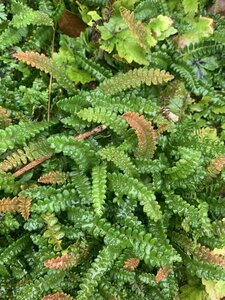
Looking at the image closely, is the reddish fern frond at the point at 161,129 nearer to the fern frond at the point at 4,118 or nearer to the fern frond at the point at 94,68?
the fern frond at the point at 94,68

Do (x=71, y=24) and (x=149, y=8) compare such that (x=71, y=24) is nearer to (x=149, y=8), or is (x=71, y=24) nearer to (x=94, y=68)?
(x=94, y=68)

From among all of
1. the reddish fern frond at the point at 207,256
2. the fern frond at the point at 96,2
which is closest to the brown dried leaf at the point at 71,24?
the fern frond at the point at 96,2

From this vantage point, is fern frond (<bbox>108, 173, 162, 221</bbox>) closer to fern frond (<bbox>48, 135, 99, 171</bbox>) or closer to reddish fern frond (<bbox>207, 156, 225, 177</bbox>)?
fern frond (<bbox>48, 135, 99, 171</bbox>)

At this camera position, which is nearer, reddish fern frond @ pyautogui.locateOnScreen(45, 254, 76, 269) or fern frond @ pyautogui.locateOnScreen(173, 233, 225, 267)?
reddish fern frond @ pyautogui.locateOnScreen(45, 254, 76, 269)

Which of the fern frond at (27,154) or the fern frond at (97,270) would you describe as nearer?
the fern frond at (97,270)

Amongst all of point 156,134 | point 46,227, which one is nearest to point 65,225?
point 46,227

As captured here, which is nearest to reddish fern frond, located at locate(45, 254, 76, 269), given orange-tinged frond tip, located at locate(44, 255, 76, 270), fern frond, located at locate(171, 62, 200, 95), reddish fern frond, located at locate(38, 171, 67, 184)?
orange-tinged frond tip, located at locate(44, 255, 76, 270)

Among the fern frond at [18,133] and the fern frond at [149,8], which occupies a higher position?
the fern frond at [149,8]
